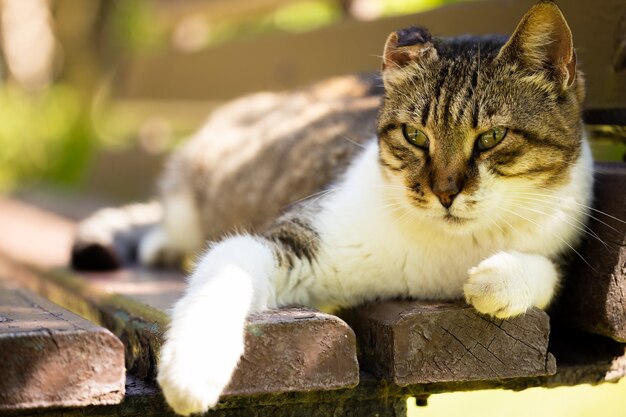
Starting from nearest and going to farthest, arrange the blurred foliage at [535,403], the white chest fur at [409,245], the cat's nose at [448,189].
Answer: the cat's nose at [448,189] → the white chest fur at [409,245] → the blurred foliage at [535,403]

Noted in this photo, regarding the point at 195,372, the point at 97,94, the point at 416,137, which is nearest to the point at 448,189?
the point at 416,137

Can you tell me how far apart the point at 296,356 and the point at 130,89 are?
5700 millimetres

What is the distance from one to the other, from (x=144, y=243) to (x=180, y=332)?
7.46 feet

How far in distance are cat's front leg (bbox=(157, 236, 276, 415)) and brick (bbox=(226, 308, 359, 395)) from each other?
0.05 meters

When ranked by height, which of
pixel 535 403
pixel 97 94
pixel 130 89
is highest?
pixel 130 89

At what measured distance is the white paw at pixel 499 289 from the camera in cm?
227

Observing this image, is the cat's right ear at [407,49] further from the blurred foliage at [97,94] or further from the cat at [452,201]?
the blurred foliage at [97,94]

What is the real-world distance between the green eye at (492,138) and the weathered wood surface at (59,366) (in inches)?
44.9

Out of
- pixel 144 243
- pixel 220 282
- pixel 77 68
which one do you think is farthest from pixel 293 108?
pixel 77 68

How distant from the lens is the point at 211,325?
6.80 feet

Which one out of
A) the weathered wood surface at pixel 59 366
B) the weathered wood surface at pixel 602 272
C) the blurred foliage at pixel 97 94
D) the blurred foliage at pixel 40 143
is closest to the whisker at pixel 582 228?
the weathered wood surface at pixel 602 272

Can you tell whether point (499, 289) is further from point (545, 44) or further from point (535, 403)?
point (535, 403)

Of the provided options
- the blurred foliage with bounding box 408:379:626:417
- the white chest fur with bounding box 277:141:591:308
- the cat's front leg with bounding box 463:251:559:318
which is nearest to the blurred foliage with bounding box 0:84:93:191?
the blurred foliage with bounding box 408:379:626:417

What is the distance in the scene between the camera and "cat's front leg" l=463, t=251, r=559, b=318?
2270 millimetres
